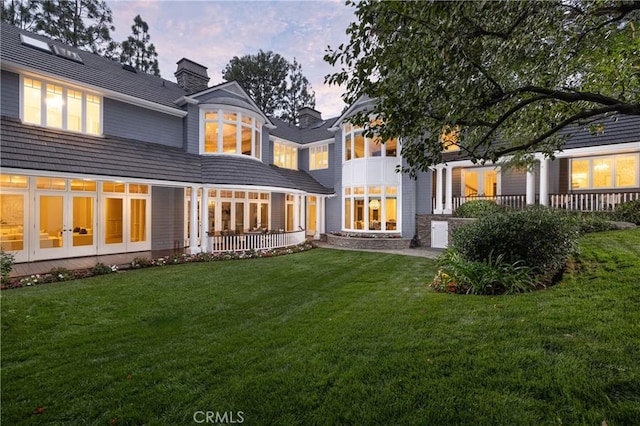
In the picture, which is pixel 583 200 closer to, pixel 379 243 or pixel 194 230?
pixel 379 243

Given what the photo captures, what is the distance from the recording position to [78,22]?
23.3 metres

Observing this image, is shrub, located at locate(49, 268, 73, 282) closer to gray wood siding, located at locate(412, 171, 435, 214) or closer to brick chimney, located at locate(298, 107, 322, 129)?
gray wood siding, located at locate(412, 171, 435, 214)

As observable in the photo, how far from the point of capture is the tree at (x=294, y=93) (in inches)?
1355

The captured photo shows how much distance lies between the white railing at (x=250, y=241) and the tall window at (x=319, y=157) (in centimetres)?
644

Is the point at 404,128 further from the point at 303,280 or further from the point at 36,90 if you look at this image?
the point at 36,90

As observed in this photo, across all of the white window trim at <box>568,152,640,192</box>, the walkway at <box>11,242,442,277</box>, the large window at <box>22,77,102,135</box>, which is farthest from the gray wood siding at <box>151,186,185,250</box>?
the white window trim at <box>568,152,640,192</box>

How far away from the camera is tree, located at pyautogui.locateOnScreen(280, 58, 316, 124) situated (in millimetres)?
34406

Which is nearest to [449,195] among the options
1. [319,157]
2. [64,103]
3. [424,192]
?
[424,192]

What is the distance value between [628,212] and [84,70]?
21.0 metres

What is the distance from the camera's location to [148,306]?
5.91 m

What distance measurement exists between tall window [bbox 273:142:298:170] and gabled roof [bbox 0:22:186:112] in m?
6.17

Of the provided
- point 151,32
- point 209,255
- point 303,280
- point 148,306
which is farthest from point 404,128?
point 151,32

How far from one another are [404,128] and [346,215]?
13.1 metres

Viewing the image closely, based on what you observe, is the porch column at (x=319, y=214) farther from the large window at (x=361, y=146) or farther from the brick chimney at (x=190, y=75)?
the brick chimney at (x=190, y=75)
